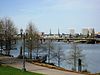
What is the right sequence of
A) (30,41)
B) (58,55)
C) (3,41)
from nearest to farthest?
(30,41)
(3,41)
(58,55)

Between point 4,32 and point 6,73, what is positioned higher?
point 4,32

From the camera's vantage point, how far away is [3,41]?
210ft

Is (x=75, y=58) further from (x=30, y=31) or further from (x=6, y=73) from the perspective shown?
(x=6, y=73)

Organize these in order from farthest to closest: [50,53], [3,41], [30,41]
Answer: [50,53] < [3,41] < [30,41]

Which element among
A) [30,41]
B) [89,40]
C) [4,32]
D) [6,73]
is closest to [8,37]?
[4,32]

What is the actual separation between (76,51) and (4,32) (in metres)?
16.4

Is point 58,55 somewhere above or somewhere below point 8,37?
below

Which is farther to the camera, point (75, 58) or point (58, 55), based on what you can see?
point (58, 55)

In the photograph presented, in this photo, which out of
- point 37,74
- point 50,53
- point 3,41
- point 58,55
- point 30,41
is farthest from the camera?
point 50,53

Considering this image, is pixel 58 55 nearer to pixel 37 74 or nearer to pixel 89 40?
pixel 37 74

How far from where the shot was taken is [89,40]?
634 feet

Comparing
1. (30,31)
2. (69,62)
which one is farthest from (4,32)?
(69,62)

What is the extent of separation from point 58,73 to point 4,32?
1376 inches

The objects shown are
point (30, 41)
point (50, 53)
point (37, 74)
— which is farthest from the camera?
point (50, 53)
